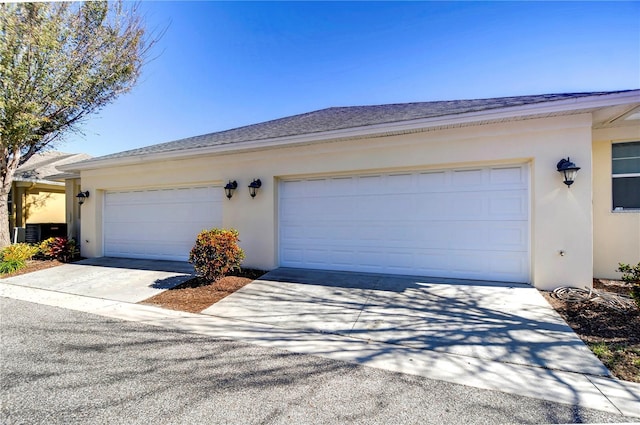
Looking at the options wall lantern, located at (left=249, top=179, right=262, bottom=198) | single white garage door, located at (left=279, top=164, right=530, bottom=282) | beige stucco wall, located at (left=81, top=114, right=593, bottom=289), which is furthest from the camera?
wall lantern, located at (left=249, top=179, right=262, bottom=198)

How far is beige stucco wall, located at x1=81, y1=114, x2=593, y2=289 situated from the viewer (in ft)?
16.8

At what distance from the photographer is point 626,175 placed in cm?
610

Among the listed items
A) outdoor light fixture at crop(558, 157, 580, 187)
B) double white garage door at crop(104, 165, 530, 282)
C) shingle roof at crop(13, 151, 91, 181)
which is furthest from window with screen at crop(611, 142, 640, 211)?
shingle roof at crop(13, 151, 91, 181)

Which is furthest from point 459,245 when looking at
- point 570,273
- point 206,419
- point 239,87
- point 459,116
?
point 239,87

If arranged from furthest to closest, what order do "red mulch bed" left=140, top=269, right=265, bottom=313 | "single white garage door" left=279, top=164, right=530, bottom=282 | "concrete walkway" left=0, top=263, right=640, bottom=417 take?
1. "single white garage door" left=279, top=164, right=530, bottom=282
2. "red mulch bed" left=140, top=269, right=265, bottom=313
3. "concrete walkway" left=0, top=263, right=640, bottom=417

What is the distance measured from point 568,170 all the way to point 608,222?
2490 mm

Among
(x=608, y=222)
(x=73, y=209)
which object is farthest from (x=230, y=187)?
(x=608, y=222)

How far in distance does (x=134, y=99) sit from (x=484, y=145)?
11.6 metres

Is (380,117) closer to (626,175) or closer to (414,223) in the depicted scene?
(414,223)

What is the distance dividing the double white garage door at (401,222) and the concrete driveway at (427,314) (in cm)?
47

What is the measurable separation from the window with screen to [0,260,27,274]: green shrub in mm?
14970

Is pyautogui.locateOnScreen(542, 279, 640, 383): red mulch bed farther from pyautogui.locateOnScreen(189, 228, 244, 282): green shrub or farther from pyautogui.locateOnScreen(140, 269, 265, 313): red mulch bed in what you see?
pyautogui.locateOnScreen(189, 228, 244, 282): green shrub

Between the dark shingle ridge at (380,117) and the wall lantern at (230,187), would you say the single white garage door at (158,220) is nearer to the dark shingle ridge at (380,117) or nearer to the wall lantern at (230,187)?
the wall lantern at (230,187)

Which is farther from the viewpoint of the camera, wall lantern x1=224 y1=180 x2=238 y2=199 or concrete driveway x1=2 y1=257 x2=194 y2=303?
wall lantern x1=224 y1=180 x2=238 y2=199
